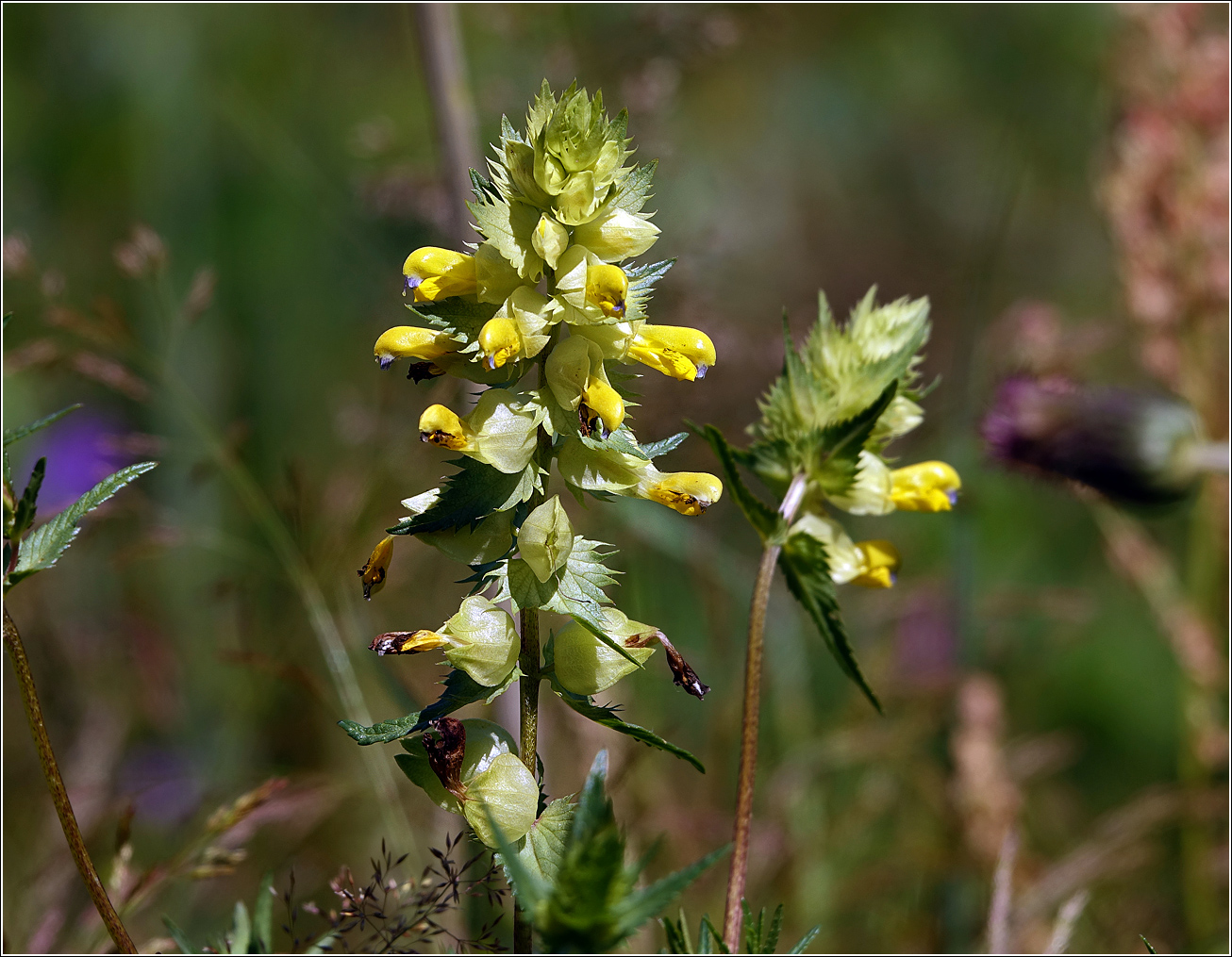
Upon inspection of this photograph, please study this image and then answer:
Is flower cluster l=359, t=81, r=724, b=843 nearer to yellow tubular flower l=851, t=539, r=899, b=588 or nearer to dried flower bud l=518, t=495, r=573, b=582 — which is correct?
dried flower bud l=518, t=495, r=573, b=582

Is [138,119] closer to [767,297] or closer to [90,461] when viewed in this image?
[90,461]

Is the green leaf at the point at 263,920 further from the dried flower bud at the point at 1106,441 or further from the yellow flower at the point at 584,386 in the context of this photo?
the dried flower bud at the point at 1106,441

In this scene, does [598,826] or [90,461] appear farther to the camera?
[90,461]

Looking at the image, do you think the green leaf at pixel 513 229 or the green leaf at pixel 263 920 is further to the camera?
the green leaf at pixel 263 920

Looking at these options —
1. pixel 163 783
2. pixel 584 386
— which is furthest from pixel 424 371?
pixel 163 783

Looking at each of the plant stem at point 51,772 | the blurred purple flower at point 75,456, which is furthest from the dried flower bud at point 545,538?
the blurred purple flower at point 75,456

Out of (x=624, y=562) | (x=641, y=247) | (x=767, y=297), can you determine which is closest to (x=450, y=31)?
(x=624, y=562)

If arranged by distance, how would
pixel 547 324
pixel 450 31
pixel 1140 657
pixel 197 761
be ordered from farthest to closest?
pixel 1140 657 < pixel 197 761 < pixel 450 31 < pixel 547 324

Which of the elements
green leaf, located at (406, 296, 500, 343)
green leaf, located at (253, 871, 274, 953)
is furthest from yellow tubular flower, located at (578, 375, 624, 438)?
green leaf, located at (253, 871, 274, 953)
